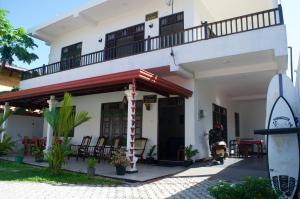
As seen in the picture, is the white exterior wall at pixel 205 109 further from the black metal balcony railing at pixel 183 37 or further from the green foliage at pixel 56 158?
the green foliage at pixel 56 158

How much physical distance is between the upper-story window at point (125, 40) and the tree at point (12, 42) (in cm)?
697

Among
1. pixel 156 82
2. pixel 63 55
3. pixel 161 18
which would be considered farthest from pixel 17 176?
pixel 63 55

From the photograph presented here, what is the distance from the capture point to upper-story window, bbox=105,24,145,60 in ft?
40.4

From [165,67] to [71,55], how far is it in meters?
7.65

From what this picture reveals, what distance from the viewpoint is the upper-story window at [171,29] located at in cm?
1052

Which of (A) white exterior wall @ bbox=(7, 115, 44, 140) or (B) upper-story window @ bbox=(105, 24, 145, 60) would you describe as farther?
(A) white exterior wall @ bbox=(7, 115, 44, 140)

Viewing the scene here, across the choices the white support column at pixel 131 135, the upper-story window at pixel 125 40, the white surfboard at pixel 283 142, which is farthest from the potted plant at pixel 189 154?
the white surfboard at pixel 283 142

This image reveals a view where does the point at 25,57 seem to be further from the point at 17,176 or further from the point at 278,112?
the point at 278,112

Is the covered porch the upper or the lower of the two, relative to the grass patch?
upper

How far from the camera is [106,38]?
45.4 ft

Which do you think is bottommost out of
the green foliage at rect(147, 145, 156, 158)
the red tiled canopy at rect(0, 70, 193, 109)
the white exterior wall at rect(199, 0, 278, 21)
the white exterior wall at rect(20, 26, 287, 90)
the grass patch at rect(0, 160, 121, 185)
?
the grass patch at rect(0, 160, 121, 185)

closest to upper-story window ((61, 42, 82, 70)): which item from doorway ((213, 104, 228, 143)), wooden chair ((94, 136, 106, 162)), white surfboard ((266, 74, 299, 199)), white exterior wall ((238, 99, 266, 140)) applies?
wooden chair ((94, 136, 106, 162))

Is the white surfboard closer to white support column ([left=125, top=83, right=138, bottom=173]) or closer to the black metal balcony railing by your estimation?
the black metal balcony railing

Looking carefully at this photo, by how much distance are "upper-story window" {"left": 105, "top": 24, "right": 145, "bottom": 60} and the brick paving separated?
22.2 feet
